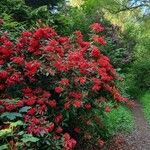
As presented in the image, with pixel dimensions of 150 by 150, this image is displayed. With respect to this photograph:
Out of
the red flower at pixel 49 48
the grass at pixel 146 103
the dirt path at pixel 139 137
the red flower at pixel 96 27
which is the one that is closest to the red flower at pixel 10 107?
the red flower at pixel 49 48

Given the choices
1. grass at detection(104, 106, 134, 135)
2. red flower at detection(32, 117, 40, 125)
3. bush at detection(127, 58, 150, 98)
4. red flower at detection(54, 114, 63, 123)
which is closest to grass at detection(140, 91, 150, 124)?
bush at detection(127, 58, 150, 98)

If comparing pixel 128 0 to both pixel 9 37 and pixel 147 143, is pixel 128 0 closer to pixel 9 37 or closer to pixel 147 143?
pixel 147 143

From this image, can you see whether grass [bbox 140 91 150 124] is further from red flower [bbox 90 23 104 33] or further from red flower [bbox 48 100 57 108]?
red flower [bbox 48 100 57 108]

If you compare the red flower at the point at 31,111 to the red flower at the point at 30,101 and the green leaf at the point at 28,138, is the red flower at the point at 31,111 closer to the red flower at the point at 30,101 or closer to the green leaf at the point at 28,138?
the red flower at the point at 30,101

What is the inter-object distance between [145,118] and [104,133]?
6394mm

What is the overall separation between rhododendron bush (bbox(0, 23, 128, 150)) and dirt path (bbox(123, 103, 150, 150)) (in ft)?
8.53

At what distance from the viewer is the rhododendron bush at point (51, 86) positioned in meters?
7.12

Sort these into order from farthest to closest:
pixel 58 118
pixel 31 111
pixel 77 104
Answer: pixel 58 118
pixel 77 104
pixel 31 111

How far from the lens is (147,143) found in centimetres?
1129

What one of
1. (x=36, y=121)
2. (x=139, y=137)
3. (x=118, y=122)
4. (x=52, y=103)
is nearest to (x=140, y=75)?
(x=118, y=122)

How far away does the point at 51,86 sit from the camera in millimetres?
7672

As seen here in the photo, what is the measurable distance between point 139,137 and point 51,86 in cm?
512

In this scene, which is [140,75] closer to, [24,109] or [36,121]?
[24,109]

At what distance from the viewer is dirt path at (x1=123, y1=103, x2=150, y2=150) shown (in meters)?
10.7
